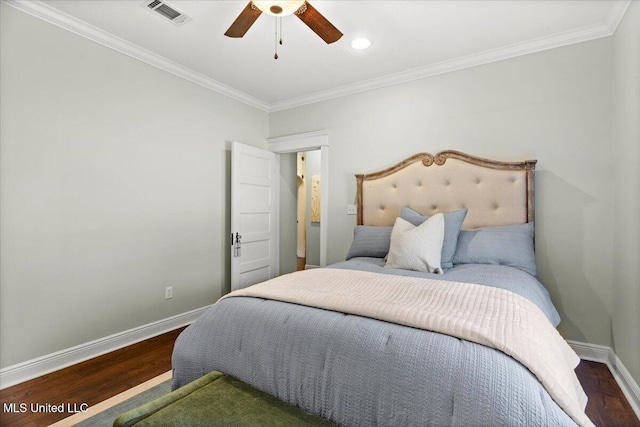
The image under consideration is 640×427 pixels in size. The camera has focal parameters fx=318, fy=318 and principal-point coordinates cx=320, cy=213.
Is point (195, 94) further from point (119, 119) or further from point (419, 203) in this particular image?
point (419, 203)

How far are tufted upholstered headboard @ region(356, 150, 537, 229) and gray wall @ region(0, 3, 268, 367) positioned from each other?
5.91 feet

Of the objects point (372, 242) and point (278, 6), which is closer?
point (278, 6)

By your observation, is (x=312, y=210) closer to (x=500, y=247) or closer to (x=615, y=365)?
(x=500, y=247)

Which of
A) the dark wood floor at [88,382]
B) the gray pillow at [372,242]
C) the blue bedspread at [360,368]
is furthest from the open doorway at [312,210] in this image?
the blue bedspread at [360,368]

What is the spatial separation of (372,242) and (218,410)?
1.99 m

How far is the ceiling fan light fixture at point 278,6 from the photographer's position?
1783 mm

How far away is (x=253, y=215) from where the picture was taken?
391 centimetres

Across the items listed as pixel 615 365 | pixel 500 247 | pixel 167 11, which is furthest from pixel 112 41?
pixel 615 365

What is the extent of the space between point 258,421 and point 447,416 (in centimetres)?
61

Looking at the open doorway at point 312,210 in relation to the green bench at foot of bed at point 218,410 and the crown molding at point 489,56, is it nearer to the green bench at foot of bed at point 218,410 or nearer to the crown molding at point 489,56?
the crown molding at point 489,56

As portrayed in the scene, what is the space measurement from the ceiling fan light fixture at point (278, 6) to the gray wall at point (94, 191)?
1640 mm

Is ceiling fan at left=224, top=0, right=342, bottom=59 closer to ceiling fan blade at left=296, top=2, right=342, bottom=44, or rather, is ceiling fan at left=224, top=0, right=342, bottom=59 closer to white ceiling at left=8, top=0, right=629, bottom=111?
ceiling fan blade at left=296, top=2, right=342, bottom=44

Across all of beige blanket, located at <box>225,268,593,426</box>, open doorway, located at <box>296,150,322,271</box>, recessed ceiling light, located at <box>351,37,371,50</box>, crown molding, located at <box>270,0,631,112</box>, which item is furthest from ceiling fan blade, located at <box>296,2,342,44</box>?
open doorway, located at <box>296,150,322,271</box>

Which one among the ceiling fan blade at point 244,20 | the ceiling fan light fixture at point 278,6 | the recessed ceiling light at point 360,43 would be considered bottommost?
the ceiling fan light fixture at point 278,6
